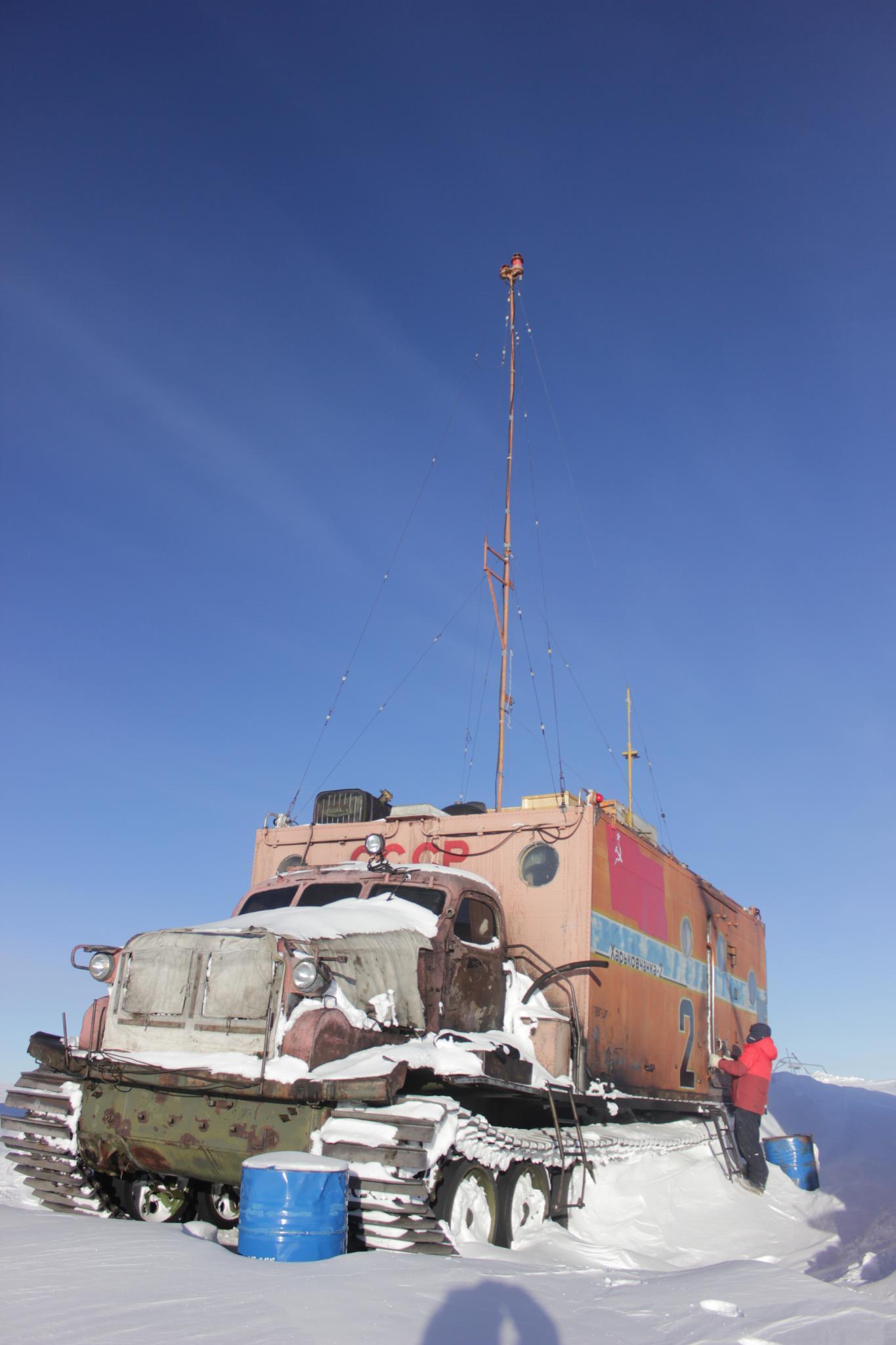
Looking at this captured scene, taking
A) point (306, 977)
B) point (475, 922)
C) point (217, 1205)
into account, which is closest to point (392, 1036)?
point (306, 977)

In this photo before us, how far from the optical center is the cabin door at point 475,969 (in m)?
8.30

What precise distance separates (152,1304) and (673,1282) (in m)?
3.09

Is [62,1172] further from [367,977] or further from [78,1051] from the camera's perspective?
[367,977]

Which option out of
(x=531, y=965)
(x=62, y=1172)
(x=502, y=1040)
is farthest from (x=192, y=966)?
(x=531, y=965)

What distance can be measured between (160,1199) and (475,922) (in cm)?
325

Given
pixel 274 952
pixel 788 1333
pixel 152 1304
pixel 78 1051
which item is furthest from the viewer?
pixel 78 1051

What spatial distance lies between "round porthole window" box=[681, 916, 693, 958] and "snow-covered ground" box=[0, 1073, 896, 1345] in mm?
4153

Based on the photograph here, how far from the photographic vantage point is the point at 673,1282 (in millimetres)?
5836

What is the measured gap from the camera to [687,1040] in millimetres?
12086


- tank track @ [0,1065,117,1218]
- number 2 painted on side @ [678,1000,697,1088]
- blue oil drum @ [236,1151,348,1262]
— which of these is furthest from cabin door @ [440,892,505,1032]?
number 2 painted on side @ [678,1000,697,1088]

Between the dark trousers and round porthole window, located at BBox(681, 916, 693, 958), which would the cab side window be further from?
round porthole window, located at BBox(681, 916, 693, 958)

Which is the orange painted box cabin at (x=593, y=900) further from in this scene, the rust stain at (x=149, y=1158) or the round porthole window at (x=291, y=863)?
the rust stain at (x=149, y=1158)

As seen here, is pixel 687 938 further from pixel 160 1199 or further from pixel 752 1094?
pixel 160 1199

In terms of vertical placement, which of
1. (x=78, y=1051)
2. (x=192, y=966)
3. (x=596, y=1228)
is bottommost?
(x=596, y=1228)
